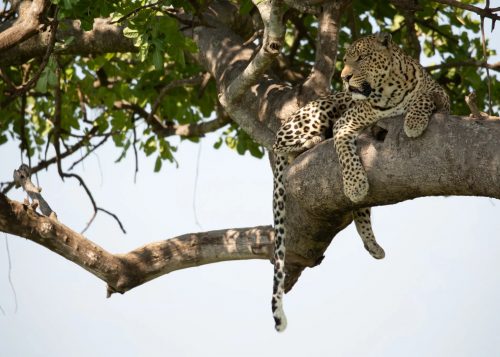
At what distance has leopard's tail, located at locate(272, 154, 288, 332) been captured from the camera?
6.44 meters

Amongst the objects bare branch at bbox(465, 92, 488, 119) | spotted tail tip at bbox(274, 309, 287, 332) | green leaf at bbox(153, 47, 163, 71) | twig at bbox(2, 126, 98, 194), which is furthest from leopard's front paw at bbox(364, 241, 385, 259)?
twig at bbox(2, 126, 98, 194)

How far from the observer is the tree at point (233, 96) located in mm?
5074

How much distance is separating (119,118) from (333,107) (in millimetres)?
3767

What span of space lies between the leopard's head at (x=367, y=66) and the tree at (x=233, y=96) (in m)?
0.42

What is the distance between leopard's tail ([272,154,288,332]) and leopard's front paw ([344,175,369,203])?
1.44 metres

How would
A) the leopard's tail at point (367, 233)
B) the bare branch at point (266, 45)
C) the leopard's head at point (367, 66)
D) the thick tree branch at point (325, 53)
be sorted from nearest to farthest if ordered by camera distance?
1. the bare branch at point (266, 45)
2. the leopard's head at point (367, 66)
3. the leopard's tail at point (367, 233)
4. the thick tree branch at point (325, 53)

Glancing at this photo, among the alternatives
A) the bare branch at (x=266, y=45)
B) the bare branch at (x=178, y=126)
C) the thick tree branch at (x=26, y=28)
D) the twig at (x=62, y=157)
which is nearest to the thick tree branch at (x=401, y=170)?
the bare branch at (x=266, y=45)

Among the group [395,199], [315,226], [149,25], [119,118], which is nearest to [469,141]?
[395,199]

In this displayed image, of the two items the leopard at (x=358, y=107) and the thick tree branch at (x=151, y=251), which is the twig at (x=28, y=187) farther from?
the leopard at (x=358, y=107)

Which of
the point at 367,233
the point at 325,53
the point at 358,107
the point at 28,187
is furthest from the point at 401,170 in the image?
the point at 28,187

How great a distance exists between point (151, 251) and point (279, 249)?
1.33 meters

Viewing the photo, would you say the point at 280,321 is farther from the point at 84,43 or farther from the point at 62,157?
the point at 62,157

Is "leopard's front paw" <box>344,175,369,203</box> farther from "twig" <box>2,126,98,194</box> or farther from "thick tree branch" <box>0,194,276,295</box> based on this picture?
"twig" <box>2,126,98,194</box>

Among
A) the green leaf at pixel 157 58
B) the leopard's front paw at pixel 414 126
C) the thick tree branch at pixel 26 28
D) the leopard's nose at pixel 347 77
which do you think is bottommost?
the leopard's nose at pixel 347 77
